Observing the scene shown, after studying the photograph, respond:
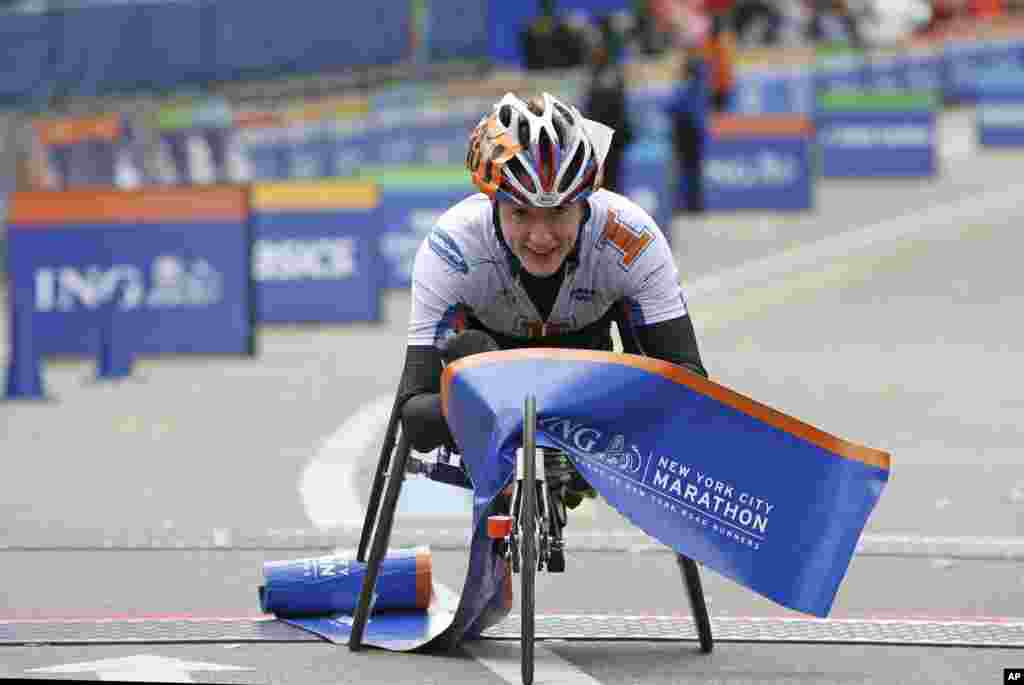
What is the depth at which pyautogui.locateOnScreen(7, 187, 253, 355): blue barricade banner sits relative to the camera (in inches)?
702

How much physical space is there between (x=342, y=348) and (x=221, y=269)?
1140 mm

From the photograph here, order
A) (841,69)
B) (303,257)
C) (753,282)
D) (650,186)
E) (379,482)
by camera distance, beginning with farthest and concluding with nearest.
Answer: (841,69) → (650,186) → (753,282) → (303,257) → (379,482)

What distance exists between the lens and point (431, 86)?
1298 inches

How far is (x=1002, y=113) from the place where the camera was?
133 ft

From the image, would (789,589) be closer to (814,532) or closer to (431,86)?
(814,532)

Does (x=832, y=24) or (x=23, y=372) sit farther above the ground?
(x=23, y=372)

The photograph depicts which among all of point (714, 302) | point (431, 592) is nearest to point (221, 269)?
point (714, 302)

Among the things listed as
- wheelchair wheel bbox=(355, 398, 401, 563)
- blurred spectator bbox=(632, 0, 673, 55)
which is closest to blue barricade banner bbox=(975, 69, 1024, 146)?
blurred spectator bbox=(632, 0, 673, 55)

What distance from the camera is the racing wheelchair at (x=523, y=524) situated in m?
7.00

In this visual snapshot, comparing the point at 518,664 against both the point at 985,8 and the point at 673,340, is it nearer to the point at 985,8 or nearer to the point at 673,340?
the point at 673,340

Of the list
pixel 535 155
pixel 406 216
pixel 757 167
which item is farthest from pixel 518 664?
pixel 757 167

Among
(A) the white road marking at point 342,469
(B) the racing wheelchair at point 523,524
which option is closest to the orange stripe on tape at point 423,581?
(B) the racing wheelchair at point 523,524

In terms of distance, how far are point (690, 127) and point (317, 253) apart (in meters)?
9.56

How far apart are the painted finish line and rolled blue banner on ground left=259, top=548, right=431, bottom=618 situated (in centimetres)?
9
